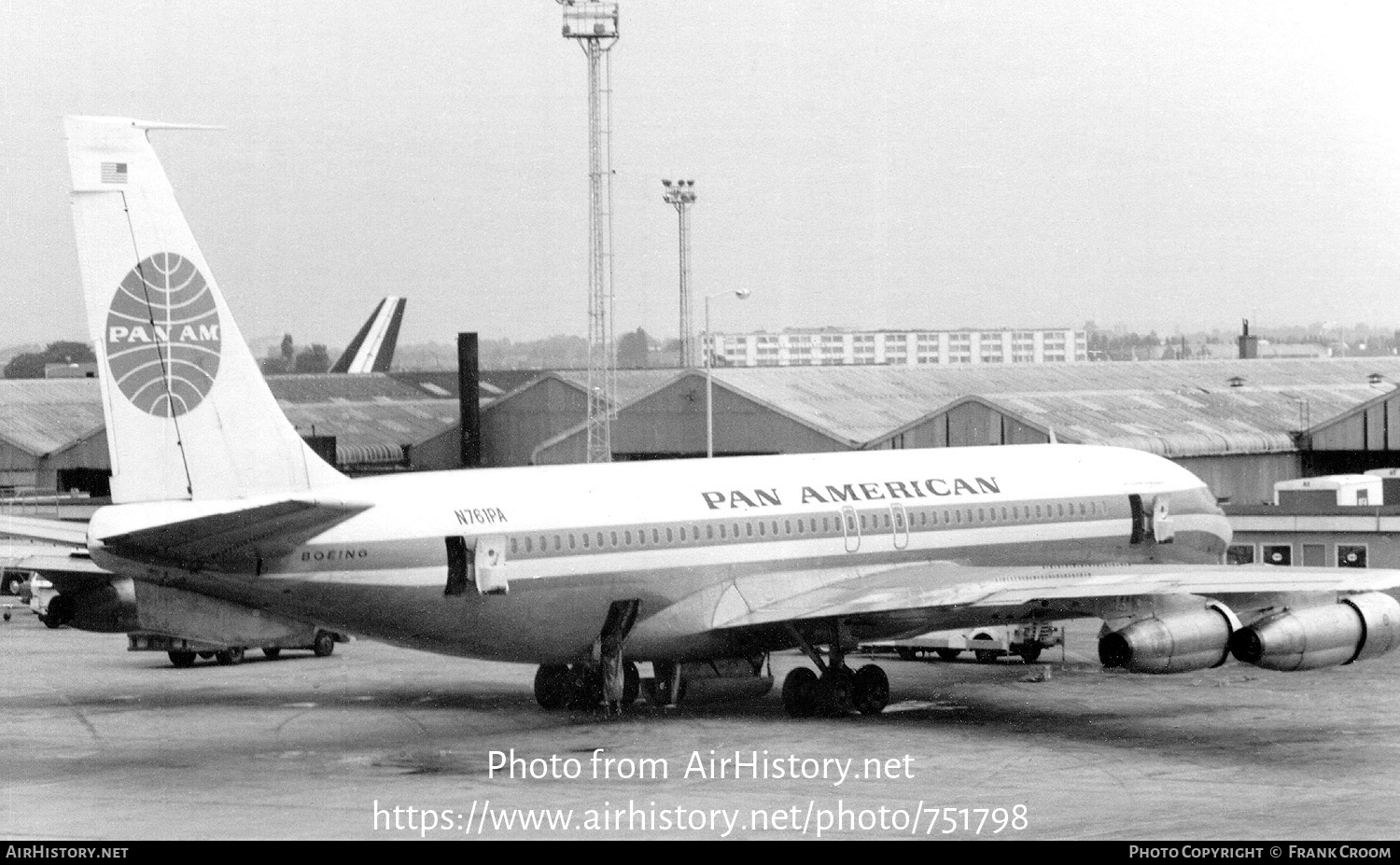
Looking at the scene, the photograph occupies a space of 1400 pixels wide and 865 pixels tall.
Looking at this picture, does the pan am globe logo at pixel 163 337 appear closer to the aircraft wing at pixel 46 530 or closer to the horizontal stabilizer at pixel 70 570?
the aircraft wing at pixel 46 530

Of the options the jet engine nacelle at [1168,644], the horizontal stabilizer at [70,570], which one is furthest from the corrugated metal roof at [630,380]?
the jet engine nacelle at [1168,644]

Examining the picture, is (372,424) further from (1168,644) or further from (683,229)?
(1168,644)

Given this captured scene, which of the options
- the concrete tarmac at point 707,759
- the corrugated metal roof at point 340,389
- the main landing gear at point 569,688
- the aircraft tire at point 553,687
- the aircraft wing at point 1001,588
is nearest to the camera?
the concrete tarmac at point 707,759

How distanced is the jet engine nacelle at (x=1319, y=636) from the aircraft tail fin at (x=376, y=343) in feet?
302

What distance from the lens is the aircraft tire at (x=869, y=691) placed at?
109ft

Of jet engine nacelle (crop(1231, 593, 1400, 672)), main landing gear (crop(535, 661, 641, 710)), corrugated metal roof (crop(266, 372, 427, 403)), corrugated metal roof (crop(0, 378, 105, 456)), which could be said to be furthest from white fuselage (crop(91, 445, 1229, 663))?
corrugated metal roof (crop(266, 372, 427, 403))

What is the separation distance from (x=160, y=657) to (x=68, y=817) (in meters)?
21.5

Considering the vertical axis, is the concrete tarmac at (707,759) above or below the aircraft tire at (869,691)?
below

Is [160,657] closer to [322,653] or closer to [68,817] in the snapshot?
[322,653]

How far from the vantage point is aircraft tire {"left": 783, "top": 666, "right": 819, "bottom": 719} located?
3316 cm

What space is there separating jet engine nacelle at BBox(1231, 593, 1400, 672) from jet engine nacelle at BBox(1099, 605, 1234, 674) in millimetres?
415

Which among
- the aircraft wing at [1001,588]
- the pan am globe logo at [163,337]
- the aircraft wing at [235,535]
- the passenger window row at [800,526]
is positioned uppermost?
the pan am globe logo at [163,337]

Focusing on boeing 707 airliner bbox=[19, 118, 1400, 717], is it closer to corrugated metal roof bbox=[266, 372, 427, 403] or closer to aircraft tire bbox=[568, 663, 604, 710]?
aircraft tire bbox=[568, 663, 604, 710]

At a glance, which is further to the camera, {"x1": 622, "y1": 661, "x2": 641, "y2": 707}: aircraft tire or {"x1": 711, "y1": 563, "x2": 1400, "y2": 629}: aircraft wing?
{"x1": 622, "y1": 661, "x2": 641, "y2": 707}: aircraft tire
